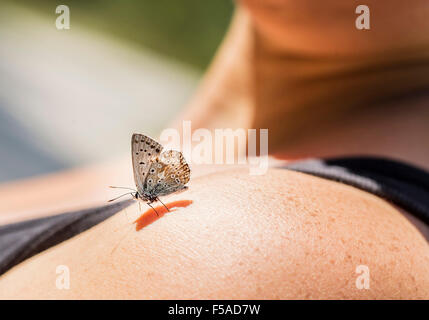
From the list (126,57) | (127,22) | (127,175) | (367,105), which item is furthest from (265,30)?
(127,22)

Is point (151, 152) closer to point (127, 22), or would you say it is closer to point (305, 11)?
point (305, 11)

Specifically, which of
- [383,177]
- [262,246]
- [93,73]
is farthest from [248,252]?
[93,73]

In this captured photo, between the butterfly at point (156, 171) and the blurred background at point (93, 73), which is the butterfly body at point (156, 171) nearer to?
the butterfly at point (156, 171)

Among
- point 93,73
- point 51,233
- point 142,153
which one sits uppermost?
point 93,73

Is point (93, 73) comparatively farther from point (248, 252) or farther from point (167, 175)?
point (248, 252)

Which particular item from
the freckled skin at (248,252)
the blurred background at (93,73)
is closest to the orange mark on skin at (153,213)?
the freckled skin at (248,252)

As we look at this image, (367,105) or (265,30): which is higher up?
(265,30)
